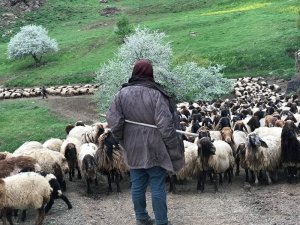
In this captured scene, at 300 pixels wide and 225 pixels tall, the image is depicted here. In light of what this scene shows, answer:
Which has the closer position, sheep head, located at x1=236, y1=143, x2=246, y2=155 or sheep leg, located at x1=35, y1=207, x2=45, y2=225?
sheep leg, located at x1=35, y1=207, x2=45, y2=225

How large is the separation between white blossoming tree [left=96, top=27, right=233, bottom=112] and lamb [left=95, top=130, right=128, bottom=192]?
46.5 feet

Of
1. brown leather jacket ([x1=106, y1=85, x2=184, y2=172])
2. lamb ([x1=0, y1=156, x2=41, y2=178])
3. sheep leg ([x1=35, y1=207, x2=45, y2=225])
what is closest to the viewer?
brown leather jacket ([x1=106, y1=85, x2=184, y2=172])

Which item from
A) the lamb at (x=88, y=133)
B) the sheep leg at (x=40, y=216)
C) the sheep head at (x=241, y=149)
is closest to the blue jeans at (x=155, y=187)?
the sheep leg at (x=40, y=216)

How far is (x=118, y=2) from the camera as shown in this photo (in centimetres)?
6744

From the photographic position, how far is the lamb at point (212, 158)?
11.9 meters

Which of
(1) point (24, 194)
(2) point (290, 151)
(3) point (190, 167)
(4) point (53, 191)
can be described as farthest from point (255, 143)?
(1) point (24, 194)

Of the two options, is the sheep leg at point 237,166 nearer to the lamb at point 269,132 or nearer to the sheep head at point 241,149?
the sheep head at point 241,149

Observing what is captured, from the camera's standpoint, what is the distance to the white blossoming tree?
27828mm

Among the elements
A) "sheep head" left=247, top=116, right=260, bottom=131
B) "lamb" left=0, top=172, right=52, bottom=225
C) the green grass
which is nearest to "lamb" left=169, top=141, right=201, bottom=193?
"lamb" left=0, top=172, right=52, bottom=225

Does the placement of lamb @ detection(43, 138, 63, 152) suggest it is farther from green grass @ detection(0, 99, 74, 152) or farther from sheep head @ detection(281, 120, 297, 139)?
sheep head @ detection(281, 120, 297, 139)

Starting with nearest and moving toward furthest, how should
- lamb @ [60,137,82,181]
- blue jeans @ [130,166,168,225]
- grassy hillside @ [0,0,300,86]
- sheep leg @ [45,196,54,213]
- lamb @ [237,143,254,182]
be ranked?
blue jeans @ [130,166,168,225] → sheep leg @ [45,196,54,213] → lamb @ [237,143,254,182] → lamb @ [60,137,82,181] → grassy hillside @ [0,0,300,86]

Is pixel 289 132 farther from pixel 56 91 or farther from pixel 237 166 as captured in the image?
pixel 56 91

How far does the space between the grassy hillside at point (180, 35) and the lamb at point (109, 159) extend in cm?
2214

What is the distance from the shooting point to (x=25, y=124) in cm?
2566
